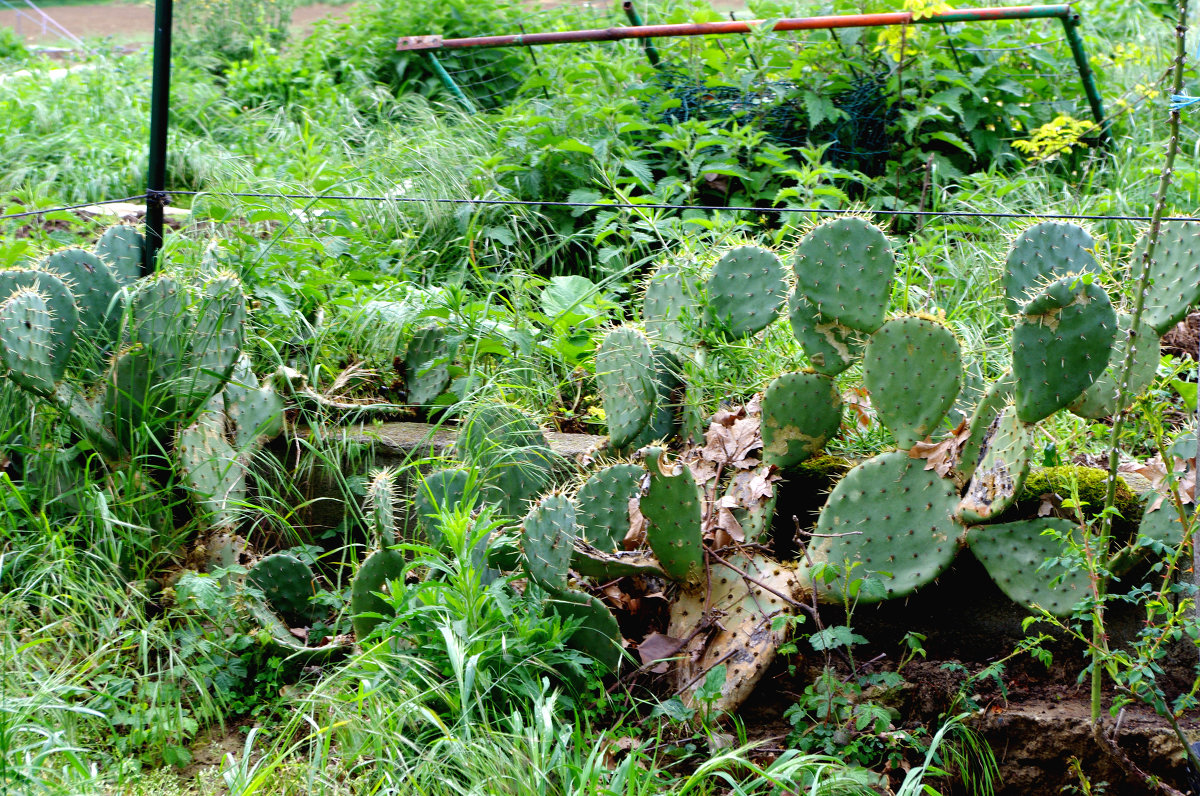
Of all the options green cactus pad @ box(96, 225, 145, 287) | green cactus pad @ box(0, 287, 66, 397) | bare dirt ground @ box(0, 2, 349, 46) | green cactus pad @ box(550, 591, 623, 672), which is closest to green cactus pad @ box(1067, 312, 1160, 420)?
green cactus pad @ box(550, 591, 623, 672)

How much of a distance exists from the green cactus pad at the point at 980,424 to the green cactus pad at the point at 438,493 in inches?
46.3

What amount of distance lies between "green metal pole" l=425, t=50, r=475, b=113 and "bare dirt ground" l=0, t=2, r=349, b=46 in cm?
862

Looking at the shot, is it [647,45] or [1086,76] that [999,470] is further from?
[647,45]

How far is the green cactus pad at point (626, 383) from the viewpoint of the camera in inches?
104

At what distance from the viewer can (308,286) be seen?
3.62 meters

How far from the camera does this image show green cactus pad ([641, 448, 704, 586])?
2.38 metres

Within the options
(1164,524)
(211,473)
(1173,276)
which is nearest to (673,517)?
(1164,524)

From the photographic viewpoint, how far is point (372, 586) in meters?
2.52

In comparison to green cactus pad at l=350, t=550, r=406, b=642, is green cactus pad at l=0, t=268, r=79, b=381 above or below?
above

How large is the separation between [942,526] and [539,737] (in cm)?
102

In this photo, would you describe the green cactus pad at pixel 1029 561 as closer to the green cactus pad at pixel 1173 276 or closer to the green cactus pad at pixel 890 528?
the green cactus pad at pixel 890 528

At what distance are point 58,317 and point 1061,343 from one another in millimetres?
2482

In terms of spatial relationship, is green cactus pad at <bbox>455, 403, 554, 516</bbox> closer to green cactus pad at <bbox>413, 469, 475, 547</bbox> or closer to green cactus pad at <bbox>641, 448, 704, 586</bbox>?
green cactus pad at <bbox>413, 469, 475, 547</bbox>

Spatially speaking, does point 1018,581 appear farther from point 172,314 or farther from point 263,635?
point 172,314
